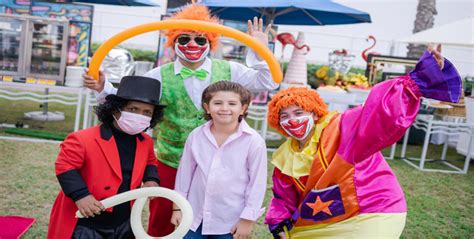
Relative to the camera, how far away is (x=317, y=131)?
8.51 feet

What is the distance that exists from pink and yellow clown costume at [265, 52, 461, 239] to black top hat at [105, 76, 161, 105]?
2.10 feet

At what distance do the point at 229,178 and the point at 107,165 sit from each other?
606 mm

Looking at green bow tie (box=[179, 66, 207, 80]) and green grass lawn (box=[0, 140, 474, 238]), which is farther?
green grass lawn (box=[0, 140, 474, 238])

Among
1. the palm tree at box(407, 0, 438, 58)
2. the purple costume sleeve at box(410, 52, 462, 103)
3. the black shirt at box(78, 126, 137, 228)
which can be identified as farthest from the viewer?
the palm tree at box(407, 0, 438, 58)

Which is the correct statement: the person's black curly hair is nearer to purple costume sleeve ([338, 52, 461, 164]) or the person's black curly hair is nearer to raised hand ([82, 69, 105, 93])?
raised hand ([82, 69, 105, 93])

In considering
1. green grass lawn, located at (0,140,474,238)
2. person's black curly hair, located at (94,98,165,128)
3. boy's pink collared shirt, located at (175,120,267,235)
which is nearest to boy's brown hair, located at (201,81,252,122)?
boy's pink collared shirt, located at (175,120,267,235)

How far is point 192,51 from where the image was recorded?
119 inches

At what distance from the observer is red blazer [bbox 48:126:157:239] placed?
238 cm

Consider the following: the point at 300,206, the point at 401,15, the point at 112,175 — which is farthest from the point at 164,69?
the point at 401,15

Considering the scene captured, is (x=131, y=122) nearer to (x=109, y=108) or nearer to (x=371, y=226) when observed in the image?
(x=109, y=108)

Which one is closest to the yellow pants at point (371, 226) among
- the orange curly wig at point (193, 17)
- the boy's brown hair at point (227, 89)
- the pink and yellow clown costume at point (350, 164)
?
the pink and yellow clown costume at point (350, 164)

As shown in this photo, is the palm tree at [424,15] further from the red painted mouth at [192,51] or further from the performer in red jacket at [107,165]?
the performer in red jacket at [107,165]

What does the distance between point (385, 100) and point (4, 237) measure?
2640 mm

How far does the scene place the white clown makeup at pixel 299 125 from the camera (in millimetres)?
2584
